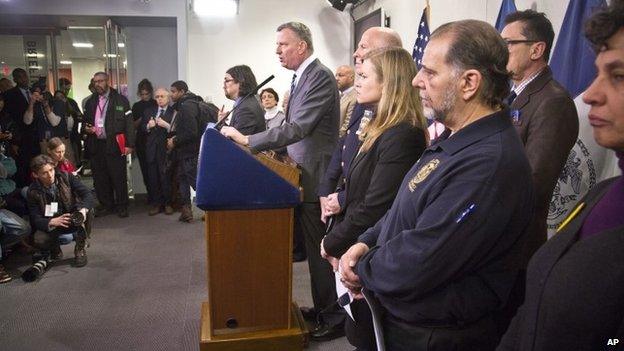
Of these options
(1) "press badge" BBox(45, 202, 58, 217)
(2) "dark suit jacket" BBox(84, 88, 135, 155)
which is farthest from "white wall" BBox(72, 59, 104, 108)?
(1) "press badge" BBox(45, 202, 58, 217)

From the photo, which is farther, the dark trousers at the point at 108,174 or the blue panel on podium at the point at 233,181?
the dark trousers at the point at 108,174

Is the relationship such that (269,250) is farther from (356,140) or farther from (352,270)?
(352,270)

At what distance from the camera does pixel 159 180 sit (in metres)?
5.45

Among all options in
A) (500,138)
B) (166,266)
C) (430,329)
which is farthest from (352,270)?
(166,266)

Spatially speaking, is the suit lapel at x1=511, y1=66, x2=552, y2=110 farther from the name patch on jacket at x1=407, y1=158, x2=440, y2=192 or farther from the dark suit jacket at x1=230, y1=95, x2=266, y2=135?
the dark suit jacket at x1=230, y1=95, x2=266, y2=135

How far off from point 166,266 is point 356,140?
2.36 meters

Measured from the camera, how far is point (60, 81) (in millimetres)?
7344

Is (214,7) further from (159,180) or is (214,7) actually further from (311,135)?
(311,135)

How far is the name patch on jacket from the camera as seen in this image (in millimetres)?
1076

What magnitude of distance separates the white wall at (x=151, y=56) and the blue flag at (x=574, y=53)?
5142 mm

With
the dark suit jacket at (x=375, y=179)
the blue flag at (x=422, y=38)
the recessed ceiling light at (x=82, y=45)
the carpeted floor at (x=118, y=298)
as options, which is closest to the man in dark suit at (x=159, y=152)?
the carpeted floor at (x=118, y=298)

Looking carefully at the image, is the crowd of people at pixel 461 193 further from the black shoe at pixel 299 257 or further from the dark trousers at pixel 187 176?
the dark trousers at pixel 187 176

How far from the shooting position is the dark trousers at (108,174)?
5.26 meters

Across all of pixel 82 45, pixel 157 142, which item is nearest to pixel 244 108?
pixel 157 142
